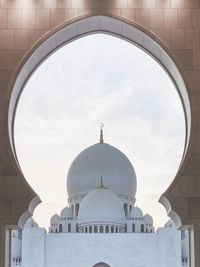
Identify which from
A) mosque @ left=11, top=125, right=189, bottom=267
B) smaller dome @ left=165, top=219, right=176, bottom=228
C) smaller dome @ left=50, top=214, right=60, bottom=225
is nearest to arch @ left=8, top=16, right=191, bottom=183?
mosque @ left=11, top=125, right=189, bottom=267

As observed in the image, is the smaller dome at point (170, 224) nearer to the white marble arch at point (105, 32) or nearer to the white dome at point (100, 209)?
the white dome at point (100, 209)

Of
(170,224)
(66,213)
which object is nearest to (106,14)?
(170,224)

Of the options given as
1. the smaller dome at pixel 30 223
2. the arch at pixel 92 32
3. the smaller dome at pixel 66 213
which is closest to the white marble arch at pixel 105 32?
the arch at pixel 92 32

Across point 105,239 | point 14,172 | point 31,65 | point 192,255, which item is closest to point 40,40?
point 31,65

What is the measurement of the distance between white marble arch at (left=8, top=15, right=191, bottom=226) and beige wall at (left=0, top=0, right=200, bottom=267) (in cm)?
6

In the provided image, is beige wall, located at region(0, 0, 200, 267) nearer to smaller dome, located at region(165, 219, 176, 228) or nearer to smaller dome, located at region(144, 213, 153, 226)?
smaller dome, located at region(165, 219, 176, 228)

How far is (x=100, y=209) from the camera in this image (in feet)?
105

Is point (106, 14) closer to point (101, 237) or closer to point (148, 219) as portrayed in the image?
point (101, 237)

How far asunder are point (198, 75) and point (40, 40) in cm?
198

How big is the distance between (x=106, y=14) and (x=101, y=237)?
25076 mm

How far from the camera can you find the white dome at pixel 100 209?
105 feet

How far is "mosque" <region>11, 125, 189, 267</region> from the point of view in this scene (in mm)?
31641

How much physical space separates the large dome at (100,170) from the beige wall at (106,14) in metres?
27.2

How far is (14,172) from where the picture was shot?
23.3 feet
